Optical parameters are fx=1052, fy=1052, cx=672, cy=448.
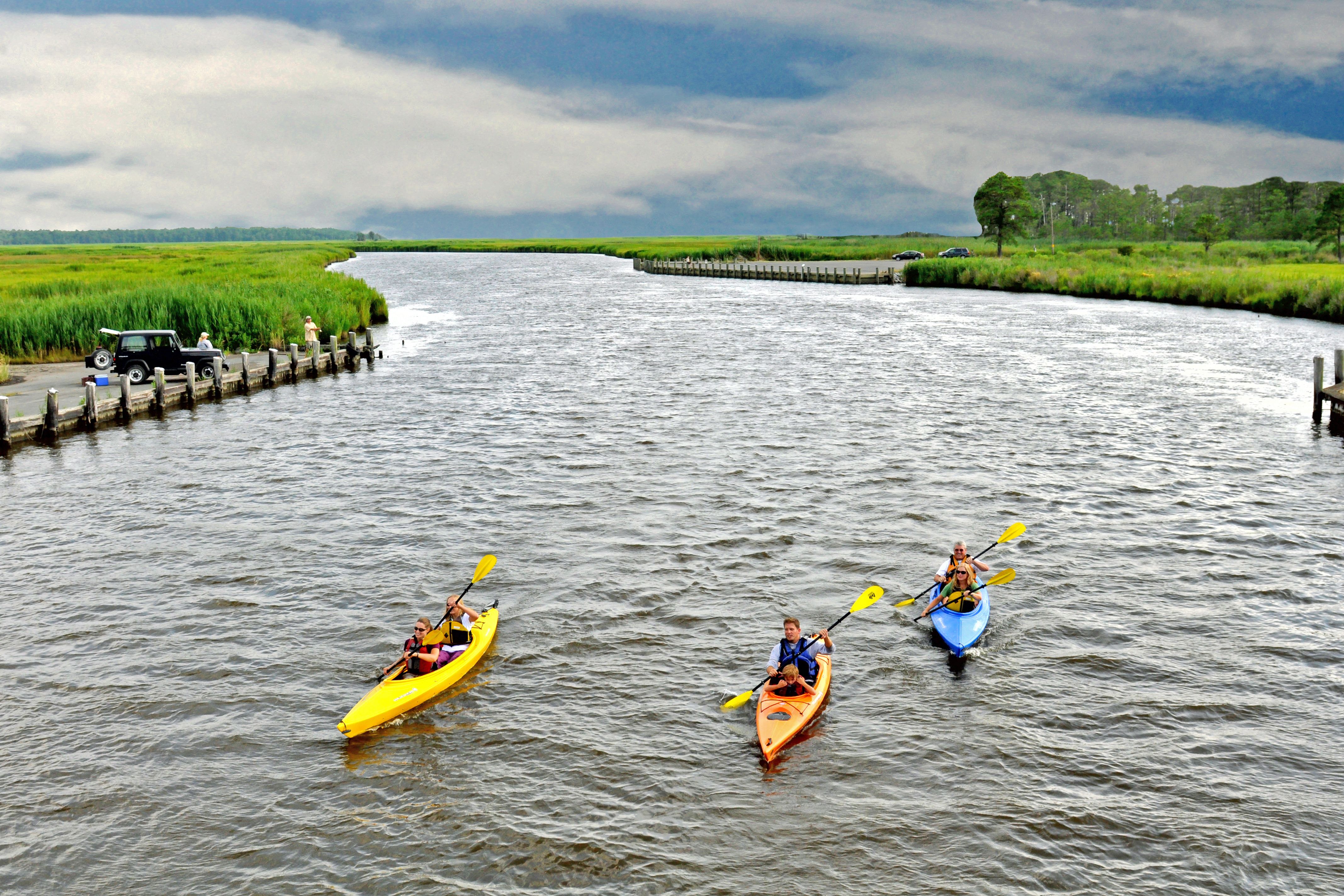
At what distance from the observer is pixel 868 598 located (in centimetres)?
1686

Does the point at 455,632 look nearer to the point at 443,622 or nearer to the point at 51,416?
the point at 443,622

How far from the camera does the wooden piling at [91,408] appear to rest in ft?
106

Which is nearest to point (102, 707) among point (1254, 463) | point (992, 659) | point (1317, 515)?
point (992, 659)

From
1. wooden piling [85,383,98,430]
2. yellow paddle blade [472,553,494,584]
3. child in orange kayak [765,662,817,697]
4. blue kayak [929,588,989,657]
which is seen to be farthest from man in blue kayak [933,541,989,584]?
wooden piling [85,383,98,430]

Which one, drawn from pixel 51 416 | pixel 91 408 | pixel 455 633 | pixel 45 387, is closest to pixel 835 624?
pixel 455 633

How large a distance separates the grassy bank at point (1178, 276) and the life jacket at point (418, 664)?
63.9 meters

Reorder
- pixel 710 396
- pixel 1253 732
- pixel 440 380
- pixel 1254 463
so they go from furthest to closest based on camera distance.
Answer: pixel 440 380 < pixel 710 396 < pixel 1254 463 < pixel 1253 732

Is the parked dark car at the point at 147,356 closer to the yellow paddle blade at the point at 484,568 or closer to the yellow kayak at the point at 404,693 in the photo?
the yellow paddle blade at the point at 484,568

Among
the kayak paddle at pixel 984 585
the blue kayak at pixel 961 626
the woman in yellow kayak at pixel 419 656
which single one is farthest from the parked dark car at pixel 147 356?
the blue kayak at pixel 961 626

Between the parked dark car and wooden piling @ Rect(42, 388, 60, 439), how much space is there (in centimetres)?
698

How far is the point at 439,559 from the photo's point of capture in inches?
827

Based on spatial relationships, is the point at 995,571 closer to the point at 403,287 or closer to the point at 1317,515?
the point at 1317,515

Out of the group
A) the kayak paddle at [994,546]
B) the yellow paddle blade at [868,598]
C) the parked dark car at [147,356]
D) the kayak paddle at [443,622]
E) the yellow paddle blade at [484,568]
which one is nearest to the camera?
the kayak paddle at [443,622]

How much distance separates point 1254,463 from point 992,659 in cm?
1666
